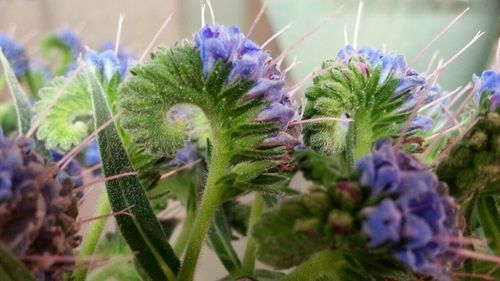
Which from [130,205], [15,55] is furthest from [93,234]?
[15,55]

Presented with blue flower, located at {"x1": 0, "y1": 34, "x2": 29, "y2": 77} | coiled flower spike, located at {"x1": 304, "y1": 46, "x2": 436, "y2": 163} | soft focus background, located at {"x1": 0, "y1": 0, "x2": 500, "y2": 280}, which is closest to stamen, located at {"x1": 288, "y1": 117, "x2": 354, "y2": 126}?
coiled flower spike, located at {"x1": 304, "y1": 46, "x2": 436, "y2": 163}

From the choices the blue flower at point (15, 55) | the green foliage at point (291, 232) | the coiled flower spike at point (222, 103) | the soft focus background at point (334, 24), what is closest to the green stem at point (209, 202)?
the coiled flower spike at point (222, 103)

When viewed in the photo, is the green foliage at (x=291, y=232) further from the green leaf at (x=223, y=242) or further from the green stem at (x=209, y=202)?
the green leaf at (x=223, y=242)

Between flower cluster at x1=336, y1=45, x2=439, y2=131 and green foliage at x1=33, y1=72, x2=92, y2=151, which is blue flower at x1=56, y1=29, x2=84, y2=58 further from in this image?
flower cluster at x1=336, y1=45, x2=439, y2=131

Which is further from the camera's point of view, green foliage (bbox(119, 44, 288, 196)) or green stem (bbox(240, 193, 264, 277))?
green stem (bbox(240, 193, 264, 277))

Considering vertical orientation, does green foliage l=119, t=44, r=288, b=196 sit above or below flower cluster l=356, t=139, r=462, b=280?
above

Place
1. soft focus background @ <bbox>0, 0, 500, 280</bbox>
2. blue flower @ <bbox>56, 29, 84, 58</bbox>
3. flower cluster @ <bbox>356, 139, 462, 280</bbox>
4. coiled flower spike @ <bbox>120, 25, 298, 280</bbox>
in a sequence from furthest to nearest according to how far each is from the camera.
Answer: soft focus background @ <bbox>0, 0, 500, 280</bbox> → blue flower @ <bbox>56, 29, 84, 58</bbox> → coiled flower spike @ <bbox>120, 25, 298, 280</bbox> → flower cluster @ <bbox>356, 139, 462, 280</bbox>

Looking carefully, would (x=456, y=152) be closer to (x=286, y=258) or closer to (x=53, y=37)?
(x=286, y=258)

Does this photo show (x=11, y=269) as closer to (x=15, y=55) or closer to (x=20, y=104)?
(x=20, y=104)
